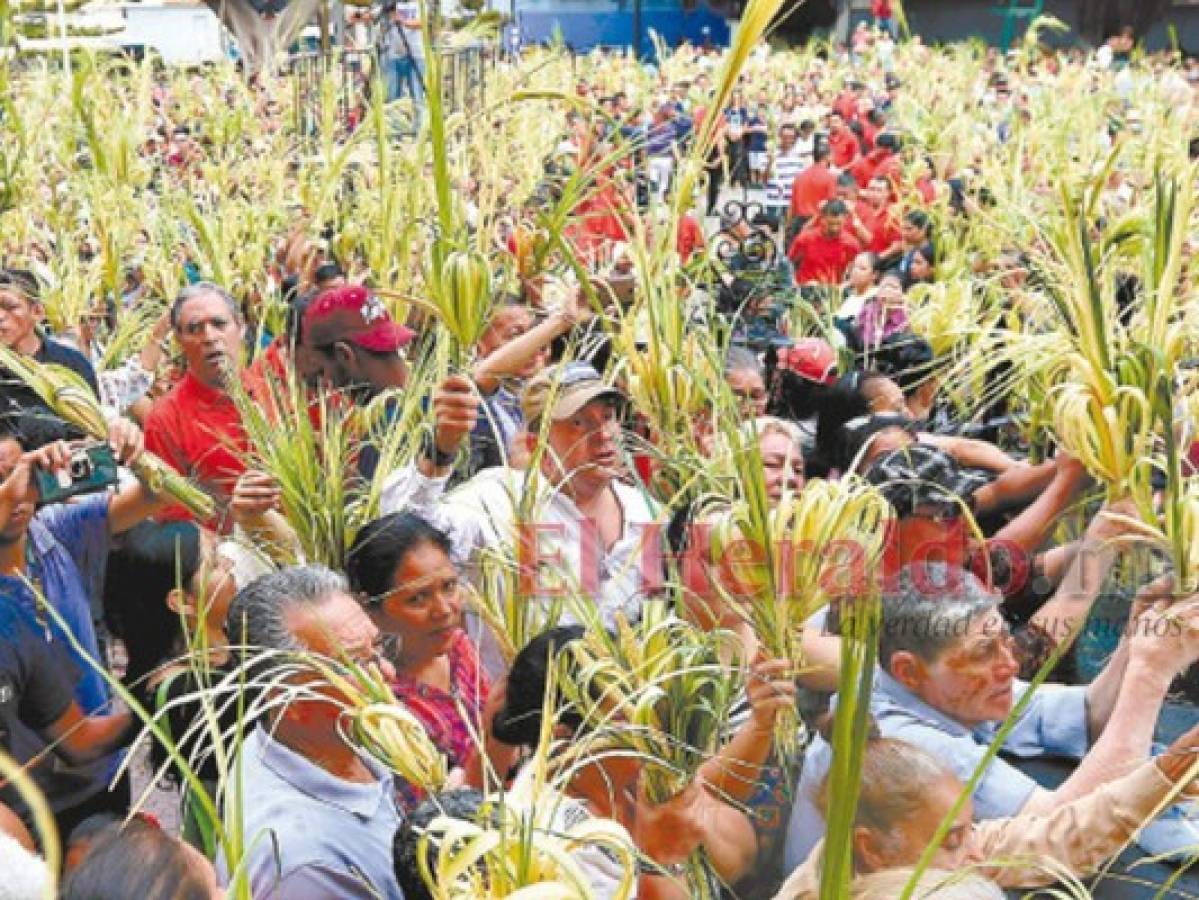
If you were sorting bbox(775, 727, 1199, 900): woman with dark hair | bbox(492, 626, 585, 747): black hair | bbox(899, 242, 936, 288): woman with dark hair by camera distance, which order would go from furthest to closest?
bbox(899, 242, 936, 288): woman with dark hair
bbox(492, 626, 585, 747): black hair
bbox(775, 727, 1199, 900): woman with dark hair

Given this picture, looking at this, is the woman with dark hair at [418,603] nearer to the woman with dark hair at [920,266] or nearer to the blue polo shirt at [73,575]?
the blue polo shirt at [73,575]

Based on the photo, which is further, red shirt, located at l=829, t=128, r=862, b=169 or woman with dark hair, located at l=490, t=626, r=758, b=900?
red shirt, located at l=829, t=128, r=862, b=169

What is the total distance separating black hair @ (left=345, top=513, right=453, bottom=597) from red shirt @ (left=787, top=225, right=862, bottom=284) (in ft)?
15.5

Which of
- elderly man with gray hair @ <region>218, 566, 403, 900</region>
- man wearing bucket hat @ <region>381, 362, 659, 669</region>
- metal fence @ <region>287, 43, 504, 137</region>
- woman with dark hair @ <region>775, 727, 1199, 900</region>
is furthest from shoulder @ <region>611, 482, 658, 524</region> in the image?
metal fence @ <region>287, 43, 504, 137</region>

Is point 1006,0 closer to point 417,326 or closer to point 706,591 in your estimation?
point 417,326

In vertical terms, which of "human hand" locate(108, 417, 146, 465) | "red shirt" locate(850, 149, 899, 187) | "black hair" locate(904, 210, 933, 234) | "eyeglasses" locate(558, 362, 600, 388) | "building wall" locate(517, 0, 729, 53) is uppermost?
"human hand" locate(108, 417, 146, 465)

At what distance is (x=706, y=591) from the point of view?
2.58m

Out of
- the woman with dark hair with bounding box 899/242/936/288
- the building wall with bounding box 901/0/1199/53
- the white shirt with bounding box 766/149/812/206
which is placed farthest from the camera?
the building wall with bounding box 901/0/1199/53

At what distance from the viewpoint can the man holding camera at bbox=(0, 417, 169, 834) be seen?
2.63 meters

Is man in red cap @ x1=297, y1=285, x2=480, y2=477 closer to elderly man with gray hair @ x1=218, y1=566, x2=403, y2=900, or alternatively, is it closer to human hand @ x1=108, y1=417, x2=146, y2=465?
human hand @ x1=108, y1=417, x2=146, y2=465

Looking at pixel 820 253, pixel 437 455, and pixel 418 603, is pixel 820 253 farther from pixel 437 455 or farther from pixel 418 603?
pixel 418 603

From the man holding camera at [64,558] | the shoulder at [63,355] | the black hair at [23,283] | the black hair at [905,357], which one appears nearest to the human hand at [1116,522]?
the black hair at [905,357]

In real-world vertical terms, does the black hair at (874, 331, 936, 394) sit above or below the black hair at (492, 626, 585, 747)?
below

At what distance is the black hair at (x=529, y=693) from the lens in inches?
89.4
